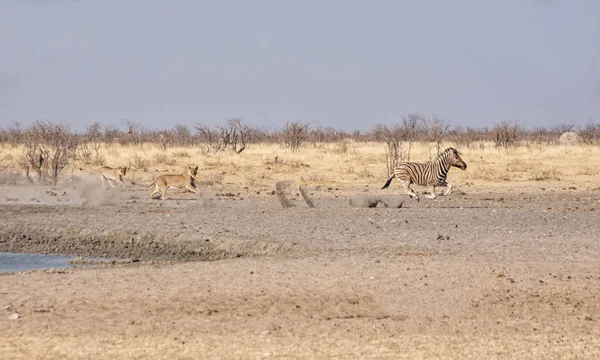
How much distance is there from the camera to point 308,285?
11.4 meters

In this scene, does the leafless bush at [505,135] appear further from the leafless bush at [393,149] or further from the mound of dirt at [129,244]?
the mound of dirt at [129,244]

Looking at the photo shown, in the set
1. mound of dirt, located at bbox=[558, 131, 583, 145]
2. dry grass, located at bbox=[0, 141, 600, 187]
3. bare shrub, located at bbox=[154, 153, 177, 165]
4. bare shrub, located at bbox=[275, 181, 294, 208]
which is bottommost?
Answer: mound of dirt, located at bbox=[558, 131, 583, 145]

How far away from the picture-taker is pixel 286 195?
23047 mm

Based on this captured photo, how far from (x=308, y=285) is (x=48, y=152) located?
73.4 ft

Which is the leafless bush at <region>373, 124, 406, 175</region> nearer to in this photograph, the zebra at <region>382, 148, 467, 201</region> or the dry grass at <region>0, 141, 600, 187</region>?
the dry grass at <region>0, 141, 600, 187</region>

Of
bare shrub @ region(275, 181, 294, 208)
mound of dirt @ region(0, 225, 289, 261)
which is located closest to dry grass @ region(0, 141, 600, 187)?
bare shrub @ region(275, 181, 294, 208)

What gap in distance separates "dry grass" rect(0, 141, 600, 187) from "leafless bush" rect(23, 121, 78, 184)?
3.91 ft

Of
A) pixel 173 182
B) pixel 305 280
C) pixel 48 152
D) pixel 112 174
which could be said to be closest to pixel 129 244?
pixel 305 280

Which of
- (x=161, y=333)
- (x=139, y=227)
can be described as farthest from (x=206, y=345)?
(x=139, y=227)

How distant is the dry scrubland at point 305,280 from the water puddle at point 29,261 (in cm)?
66

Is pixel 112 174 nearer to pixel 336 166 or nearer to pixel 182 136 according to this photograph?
pixel 336 166

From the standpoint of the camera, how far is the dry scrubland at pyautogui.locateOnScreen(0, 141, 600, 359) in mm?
8836

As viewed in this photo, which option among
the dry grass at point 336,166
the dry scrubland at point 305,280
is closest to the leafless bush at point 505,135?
the dry grass at point 336,166

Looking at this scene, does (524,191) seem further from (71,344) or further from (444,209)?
(71,344)
